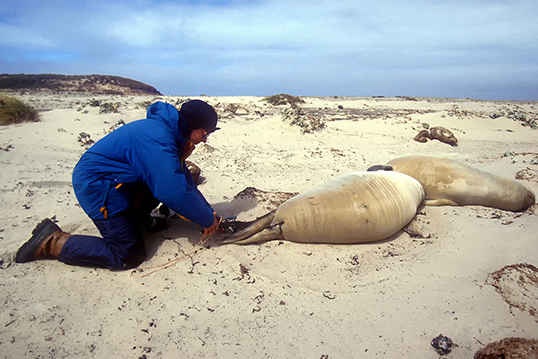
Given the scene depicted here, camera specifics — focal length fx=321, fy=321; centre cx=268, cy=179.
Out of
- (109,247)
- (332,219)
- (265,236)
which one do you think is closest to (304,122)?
(332,219)

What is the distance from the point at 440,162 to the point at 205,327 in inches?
Result: 155

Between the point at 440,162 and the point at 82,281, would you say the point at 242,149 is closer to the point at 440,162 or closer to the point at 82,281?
the point at 440,162

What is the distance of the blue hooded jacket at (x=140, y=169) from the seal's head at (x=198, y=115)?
6cm

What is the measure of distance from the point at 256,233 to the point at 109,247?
4.07ft

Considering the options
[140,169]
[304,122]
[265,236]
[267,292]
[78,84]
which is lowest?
[267,292]

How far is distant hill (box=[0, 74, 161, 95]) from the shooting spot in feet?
64.1

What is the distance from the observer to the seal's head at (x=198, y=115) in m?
2.55

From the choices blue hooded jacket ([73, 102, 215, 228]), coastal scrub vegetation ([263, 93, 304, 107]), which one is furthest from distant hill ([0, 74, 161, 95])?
blue hooded jacket ([73, 102, 215, 228])

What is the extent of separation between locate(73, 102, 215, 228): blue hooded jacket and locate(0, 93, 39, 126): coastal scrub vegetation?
5.99 meters

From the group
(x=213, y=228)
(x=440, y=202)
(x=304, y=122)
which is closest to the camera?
(x=213, y=228)

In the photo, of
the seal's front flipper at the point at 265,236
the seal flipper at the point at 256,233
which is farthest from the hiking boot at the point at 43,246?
the seal's front flipper at the point at 265,236

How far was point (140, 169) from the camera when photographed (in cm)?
242

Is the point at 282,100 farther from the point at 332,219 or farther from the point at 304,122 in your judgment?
the point at 332,219

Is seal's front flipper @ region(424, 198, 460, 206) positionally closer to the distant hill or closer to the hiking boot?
the hiking boot
